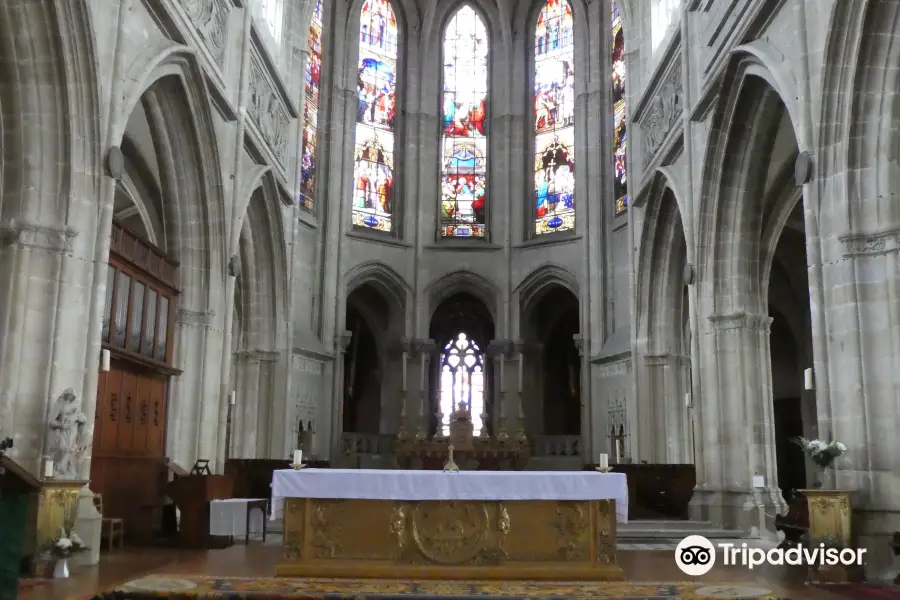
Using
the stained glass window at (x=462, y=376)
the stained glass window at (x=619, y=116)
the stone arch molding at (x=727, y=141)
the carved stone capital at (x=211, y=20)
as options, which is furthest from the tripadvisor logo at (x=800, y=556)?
the stained glass window at (x=462, y=376)

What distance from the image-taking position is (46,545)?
9195 millimetres

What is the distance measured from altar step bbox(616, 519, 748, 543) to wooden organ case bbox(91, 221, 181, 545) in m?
7.48

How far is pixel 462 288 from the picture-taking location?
27.2m

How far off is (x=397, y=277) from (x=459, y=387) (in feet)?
13.9

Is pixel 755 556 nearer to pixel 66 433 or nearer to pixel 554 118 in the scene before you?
pixel 66 433

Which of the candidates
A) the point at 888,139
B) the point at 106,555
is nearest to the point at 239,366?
the point at 106,555

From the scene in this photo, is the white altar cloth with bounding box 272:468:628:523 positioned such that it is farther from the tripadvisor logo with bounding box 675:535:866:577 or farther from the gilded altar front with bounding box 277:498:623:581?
the tripadvisor logo with bounding box 675:535:866:577

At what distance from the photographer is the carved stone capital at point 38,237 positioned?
34.0 feet

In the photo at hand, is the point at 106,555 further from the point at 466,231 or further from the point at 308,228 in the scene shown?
the point at 466,231

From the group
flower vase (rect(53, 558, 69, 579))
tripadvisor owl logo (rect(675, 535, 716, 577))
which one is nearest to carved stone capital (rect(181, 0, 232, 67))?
flower vase (rect(53, 558, 69, 579))

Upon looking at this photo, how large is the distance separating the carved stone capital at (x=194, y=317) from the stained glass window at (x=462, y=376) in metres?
11.9

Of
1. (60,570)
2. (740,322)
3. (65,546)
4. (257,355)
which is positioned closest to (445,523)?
(65,546)

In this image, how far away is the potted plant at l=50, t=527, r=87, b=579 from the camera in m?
8.90

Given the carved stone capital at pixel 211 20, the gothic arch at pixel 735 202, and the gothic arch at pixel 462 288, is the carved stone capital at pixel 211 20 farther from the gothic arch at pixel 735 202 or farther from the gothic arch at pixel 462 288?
the gothic arch at pixel 462 288
